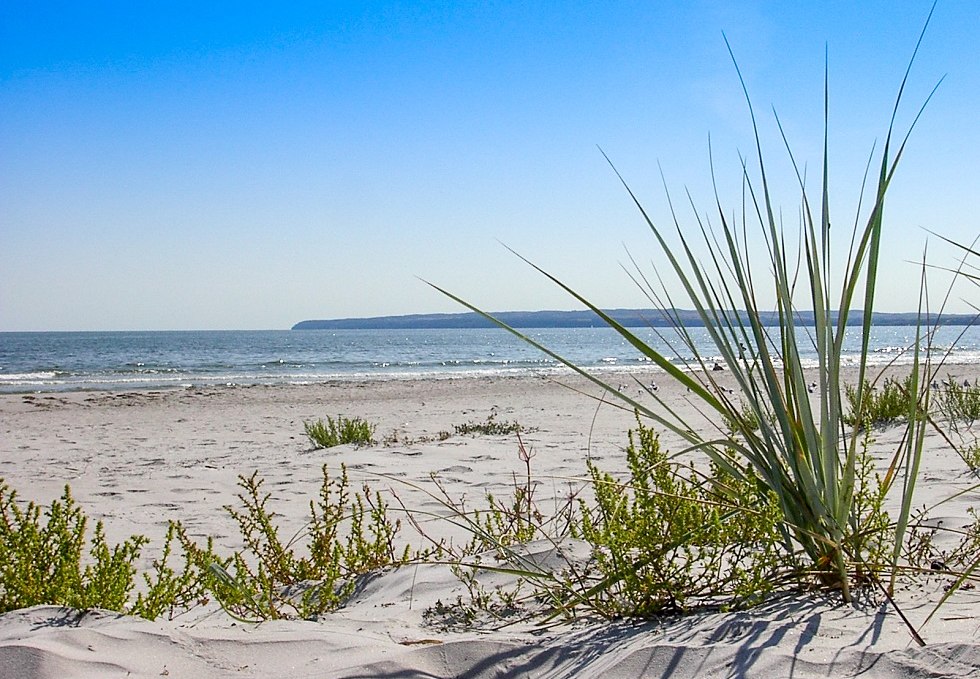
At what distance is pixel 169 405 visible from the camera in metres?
15.8

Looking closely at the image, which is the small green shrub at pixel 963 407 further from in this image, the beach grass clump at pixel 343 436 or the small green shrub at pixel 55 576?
the small green shrub at pixel 55 576

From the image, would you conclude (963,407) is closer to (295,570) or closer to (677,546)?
(677,546)

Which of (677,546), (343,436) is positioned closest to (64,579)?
(677,546)

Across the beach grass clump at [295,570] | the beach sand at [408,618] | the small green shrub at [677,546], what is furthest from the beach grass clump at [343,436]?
the small green shrub at [677,546]

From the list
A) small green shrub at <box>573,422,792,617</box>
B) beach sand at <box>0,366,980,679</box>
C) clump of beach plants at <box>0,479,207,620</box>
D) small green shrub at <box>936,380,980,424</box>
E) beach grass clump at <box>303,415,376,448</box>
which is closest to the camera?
beach sand at <box>0,366,980,679</box>


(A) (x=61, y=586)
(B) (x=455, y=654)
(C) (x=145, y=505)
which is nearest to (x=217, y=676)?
(B) (x=455, y=654)

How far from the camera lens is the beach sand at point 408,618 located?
6.11 ft

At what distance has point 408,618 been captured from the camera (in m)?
2.55

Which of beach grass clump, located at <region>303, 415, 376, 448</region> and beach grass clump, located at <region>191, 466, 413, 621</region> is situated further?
beach grass clump, located at <region>303, 415, 376, 448</region>

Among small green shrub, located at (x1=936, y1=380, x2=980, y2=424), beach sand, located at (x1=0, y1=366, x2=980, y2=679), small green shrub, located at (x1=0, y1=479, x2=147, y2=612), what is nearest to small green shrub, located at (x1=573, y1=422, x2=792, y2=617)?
beach sand, located at (x1=0, y1=366, x2=980, y2=679)

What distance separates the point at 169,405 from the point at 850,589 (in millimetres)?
15524

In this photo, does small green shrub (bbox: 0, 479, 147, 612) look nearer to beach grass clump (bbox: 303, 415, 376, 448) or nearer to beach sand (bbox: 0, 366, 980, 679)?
beach sand (bbox: 0, 366, 980, 679)

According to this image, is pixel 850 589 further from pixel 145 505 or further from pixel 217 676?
pixel 145 505

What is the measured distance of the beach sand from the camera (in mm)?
1863
